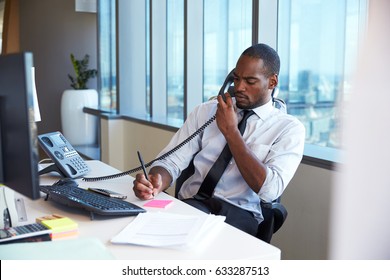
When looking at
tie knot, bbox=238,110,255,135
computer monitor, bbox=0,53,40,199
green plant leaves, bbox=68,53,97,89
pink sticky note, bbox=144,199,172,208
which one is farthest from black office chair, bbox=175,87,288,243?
green plant leaves, bbox=68,53,97,89

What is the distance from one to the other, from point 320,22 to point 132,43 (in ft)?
8.83

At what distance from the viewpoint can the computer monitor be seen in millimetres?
1010

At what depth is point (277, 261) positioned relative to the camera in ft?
3.98

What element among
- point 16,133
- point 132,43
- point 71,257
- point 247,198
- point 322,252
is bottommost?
point 322,252

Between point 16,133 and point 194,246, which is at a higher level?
point 16,133

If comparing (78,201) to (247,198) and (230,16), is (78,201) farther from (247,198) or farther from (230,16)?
(230,16)

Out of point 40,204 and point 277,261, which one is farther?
point 40,204

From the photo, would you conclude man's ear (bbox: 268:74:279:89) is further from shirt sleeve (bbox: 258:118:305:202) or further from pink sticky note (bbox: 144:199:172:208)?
pink sticky note (bbox: 144:199:172:208)

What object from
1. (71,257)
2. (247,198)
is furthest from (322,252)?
(71,257)

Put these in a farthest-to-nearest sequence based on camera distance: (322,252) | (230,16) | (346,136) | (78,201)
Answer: (230,16)
(322,252)
(78,201)
(346,136)

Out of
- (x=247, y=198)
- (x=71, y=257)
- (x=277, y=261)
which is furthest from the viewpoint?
(x=247, y=198)

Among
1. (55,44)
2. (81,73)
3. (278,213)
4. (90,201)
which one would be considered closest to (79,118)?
(81,73)

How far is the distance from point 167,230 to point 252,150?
75 centimetres

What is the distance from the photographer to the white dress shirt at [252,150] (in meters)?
1.92
